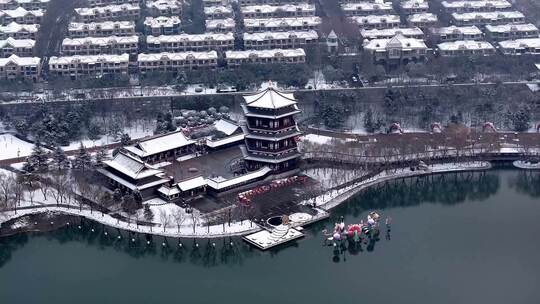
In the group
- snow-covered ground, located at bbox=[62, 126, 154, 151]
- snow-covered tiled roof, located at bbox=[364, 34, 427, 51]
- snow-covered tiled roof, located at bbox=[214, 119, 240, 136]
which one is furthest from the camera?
snow-covered tiled roof, located at bbox=[364, 34, 427, 51]

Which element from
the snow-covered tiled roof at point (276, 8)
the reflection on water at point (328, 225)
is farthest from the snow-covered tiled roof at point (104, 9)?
the reflection on water at point (328, 225)

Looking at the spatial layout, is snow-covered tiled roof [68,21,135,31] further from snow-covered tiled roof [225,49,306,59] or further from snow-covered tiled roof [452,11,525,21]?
snow-covered tiled roof [452,11,525,21]

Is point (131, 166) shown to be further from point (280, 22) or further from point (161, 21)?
point (280, 22)

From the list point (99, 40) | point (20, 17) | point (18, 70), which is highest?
point (20, 17)

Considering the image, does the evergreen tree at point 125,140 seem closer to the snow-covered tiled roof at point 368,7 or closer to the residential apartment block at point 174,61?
the residential apartment block at point 174,61

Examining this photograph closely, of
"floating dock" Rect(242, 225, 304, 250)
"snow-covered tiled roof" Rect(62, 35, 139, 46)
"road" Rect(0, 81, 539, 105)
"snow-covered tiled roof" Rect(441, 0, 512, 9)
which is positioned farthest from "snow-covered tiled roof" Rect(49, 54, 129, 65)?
"snow-covered tiled roof" Rect(441, 0, 512, 9)

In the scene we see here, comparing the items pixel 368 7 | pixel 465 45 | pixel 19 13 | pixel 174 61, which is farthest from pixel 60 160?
pixel 368 7
